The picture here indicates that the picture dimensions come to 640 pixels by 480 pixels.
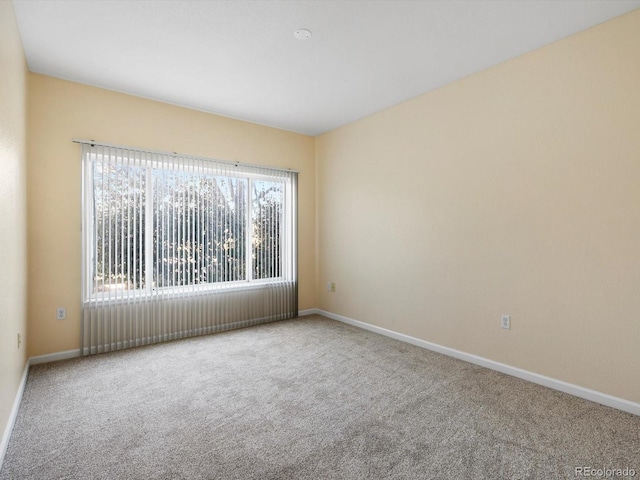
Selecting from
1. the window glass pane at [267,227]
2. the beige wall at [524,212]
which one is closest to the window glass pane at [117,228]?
the window glass pane at [267,227]

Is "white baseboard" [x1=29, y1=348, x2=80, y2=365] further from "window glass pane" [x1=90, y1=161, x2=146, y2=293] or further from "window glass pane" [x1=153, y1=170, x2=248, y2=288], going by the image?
"window glass pane" [x1=153, y1=170, x2=248, y2=288]

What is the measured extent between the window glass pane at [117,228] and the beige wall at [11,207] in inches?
24.3

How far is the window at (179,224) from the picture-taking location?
11.2 feet

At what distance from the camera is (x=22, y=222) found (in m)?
2.75

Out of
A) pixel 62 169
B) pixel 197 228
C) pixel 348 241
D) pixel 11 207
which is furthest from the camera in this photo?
pixel 348 241

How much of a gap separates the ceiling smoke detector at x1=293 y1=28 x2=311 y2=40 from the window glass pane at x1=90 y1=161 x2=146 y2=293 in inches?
87.9

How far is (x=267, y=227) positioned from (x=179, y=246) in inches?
48.2

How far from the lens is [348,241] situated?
180 inches

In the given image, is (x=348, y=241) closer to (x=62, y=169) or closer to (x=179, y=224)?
(x=179, y=224)

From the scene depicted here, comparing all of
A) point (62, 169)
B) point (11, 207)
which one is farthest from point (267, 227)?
point (11, 207)

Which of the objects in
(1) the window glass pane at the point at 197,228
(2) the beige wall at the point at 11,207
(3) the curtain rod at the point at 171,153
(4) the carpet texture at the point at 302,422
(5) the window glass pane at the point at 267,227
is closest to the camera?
(4) the carpet texture at the point at 302,422

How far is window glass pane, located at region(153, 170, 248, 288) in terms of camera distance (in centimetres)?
374

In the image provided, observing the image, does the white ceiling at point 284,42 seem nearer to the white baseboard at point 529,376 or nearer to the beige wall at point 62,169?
the beige wall at point 62,169

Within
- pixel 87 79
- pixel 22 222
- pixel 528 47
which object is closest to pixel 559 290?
pixel 528 47
